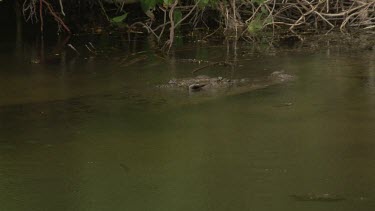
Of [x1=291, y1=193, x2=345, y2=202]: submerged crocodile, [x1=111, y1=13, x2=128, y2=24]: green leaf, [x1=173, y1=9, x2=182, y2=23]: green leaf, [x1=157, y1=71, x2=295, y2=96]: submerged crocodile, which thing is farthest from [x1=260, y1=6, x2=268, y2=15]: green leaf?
[x1=291, y1=193, x2=345, y2=202]: submerged crocodile

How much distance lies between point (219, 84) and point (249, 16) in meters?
3.54

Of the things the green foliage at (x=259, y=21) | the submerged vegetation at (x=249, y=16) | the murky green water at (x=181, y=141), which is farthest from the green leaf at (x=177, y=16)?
the murky green water at (x=181, y=141)

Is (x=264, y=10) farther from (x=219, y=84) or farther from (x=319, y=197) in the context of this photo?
(x=319, y=197)

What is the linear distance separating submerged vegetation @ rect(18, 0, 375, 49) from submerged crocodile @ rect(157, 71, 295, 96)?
217 cm

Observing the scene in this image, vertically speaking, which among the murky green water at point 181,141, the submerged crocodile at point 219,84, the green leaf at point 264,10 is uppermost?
the green leaf at point 264,10

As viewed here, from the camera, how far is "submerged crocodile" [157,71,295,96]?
6.00 metres

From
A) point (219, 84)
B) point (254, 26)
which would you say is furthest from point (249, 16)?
point (219, 84)

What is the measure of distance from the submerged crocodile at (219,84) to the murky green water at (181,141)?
16 cm

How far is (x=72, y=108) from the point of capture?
18.0 ft

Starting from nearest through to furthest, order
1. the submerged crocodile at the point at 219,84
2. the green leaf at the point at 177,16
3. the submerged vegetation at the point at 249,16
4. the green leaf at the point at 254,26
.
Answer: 1. the submerged crocodile at the point at 219,84
2. the green leaf at the point at 254,26
3. the submerged vegetation at the point at 249,16
4. the green leaf at the point at 177,16

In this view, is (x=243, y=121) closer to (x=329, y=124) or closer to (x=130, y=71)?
(x=329, y=124)

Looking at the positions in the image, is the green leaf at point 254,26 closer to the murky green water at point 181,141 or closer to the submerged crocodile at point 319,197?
the murky green water at point 181,141

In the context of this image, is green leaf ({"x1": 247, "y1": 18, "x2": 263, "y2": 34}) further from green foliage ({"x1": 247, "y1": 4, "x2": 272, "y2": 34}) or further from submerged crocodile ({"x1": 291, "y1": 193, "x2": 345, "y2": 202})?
submerged crocodile ({"x1": 291, "y1": 193, "x2": 345, "y2": 202})

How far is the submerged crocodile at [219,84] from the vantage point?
6.00 meters
